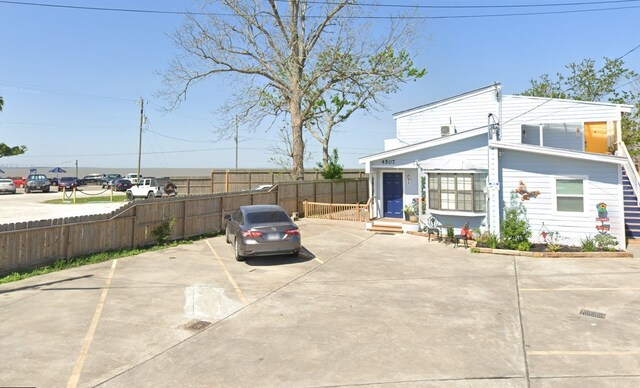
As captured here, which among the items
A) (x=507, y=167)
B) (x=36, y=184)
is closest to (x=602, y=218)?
(x=507, y=167)

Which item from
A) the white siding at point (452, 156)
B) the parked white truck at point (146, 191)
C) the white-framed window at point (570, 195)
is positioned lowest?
the white-framed window at point (570, 195)

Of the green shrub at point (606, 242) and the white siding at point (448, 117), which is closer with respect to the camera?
the green shrub at point (606, 242)

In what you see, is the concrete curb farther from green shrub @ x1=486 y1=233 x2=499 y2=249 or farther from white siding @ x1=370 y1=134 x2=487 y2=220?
white siding @ x1=370 y1=134 x2=487 y2=220

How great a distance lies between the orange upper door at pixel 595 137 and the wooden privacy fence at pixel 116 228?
15311 mm

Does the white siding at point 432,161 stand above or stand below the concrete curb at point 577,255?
above

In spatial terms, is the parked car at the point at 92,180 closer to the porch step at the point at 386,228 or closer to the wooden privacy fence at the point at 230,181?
the wooden privacy fence at the point at 230,181

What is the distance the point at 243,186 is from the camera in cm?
3142

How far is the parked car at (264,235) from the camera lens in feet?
33.3

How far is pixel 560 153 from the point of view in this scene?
1224 centimetres

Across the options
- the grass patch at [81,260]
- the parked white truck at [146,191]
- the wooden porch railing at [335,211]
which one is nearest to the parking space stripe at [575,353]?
the grass patch at [81,260]

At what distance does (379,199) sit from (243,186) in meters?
16.4

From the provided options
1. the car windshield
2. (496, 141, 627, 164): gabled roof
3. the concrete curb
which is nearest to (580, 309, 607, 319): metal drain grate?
the concrete curb

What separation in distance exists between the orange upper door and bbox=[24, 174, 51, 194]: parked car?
47544mm

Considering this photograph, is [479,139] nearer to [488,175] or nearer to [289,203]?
[488,175]
